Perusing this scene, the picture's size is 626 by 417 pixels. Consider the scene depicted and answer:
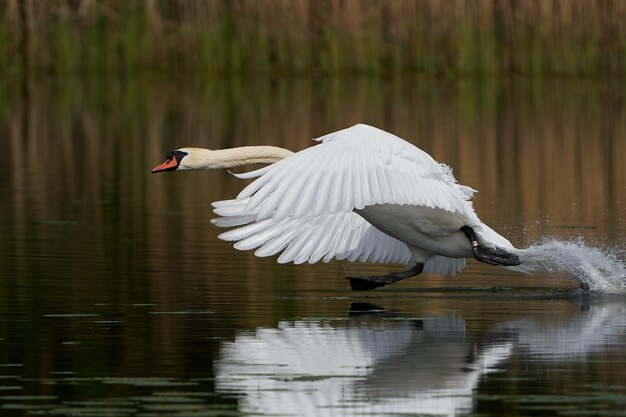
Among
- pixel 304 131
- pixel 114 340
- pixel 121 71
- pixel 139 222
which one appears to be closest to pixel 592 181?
pixel 139 222

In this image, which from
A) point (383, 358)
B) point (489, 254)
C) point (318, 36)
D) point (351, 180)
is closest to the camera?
point (383, 358)

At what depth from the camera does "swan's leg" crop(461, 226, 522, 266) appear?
9.55 metres

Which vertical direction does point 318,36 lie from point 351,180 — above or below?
above

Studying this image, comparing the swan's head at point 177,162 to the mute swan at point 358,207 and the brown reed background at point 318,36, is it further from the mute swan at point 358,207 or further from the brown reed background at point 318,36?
the brown reed background at point 318,36

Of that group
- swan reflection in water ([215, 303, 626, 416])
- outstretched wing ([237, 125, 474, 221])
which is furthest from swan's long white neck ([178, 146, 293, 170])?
swan reflection in water ([215, 303, 626, 416])

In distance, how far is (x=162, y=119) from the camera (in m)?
25.3

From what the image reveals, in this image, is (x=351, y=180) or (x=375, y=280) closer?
(x=351, y=180)

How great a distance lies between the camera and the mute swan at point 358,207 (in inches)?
319

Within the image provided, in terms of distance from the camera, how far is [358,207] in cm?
823

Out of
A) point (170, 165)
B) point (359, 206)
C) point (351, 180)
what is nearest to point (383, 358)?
point (359, 206)

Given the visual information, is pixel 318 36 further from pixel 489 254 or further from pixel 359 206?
pixel 359 206

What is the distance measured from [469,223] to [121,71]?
897 inches

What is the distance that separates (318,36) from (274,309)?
21961 mm

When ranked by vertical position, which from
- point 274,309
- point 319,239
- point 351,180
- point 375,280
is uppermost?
point 351,180
